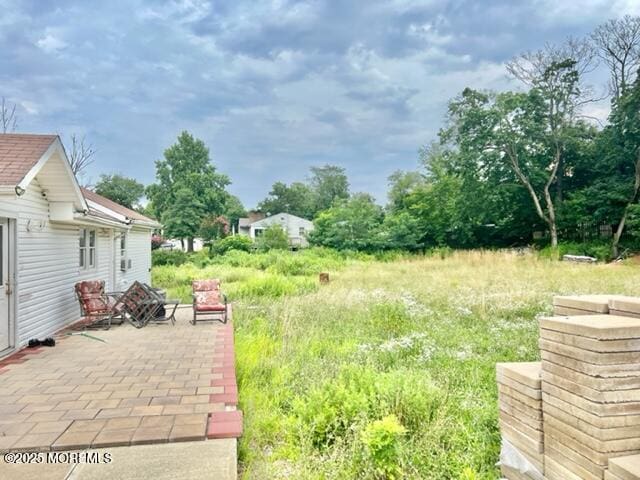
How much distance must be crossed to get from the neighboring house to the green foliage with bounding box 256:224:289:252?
66.8 feet

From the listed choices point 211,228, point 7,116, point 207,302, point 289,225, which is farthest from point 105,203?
point 289,225

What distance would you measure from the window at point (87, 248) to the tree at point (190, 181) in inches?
1114

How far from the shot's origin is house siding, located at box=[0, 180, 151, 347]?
5609 millimetres

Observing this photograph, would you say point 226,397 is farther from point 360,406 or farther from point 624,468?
point 624,468

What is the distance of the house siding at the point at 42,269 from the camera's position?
5.61 m

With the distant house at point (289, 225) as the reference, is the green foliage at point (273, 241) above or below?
below

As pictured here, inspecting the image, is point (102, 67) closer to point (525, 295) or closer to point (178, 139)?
point (525, 295)

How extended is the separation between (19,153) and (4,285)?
178 cm

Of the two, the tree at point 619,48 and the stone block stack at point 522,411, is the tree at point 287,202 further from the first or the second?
the stone block stack at point 522,411

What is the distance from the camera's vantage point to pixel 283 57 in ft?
53.1

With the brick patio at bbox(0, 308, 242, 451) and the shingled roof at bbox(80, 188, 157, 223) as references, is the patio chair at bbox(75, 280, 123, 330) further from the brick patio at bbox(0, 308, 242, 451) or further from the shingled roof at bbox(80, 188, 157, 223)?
the shingled roof at bbox(80, 188, 157, 223)

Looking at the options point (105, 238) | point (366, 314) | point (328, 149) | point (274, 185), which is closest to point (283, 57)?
point (105, 238)

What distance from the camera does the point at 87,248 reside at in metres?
8.67

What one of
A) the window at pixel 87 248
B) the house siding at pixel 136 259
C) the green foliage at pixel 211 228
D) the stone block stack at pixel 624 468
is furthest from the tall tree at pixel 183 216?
the stone block stack at pixel 624 468
